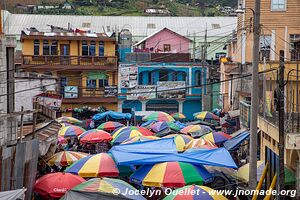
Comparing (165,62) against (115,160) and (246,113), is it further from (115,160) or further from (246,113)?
(115,160)

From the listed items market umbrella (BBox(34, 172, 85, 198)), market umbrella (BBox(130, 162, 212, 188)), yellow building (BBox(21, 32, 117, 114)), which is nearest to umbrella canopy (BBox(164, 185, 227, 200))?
market umbrella (BBox(130, 162, 212, 188))

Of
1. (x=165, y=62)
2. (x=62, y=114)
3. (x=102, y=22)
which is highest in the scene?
(x=102, y=22)

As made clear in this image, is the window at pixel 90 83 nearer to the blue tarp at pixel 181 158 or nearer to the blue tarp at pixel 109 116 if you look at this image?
the blue tarp at pixel 109 116

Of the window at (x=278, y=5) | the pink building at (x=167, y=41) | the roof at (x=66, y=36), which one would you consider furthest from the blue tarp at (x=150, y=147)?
the pink building at (x=167, y=41)

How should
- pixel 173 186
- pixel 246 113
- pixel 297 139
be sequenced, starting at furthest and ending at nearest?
pixel 246 113
pixel 173 186
pixel 297 139

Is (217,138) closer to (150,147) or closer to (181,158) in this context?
(150,147)

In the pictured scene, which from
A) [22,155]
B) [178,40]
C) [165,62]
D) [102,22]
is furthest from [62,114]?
[22,155]

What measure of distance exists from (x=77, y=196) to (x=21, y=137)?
2.91 m

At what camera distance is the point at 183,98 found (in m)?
45.7

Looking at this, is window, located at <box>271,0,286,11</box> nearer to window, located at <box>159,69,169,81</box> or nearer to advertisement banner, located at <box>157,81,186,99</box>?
advertisement banner, located at <box>157,81,186,99</box>

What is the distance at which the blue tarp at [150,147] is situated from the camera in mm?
18875

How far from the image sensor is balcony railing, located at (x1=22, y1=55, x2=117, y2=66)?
1719 inches

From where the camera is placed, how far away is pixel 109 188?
14.7 m

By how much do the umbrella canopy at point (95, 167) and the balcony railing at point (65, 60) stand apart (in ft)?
83.7
